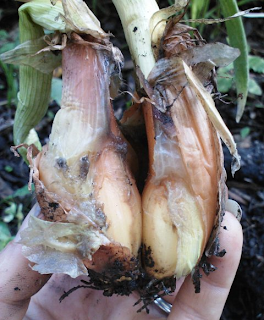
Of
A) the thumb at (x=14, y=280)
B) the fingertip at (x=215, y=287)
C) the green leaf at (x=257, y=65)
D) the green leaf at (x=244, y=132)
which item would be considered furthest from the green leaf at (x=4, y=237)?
the green leaf at (x=257, y=65)

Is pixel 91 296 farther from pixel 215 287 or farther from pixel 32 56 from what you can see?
pixel 32 56

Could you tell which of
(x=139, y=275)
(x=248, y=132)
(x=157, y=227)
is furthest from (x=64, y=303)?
(x=248, y=132)

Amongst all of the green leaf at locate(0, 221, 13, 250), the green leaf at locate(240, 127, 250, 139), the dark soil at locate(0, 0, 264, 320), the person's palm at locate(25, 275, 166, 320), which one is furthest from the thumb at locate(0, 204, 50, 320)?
the green leaf at locate(240, 127, 250, 139)

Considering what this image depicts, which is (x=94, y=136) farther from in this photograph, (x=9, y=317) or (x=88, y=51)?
(x=9, y=317)

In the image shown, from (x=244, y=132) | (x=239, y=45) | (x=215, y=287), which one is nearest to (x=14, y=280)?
(x=215, y=287)

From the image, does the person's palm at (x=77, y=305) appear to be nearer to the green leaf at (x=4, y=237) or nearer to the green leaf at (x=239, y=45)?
the green leaf at (x=4, y=237)

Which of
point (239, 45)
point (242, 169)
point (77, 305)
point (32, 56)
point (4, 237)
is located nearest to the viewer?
point (32, 56)

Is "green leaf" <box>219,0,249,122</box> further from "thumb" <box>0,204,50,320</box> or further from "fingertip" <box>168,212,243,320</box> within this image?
"thumb" <box>0,204,50,320</box>

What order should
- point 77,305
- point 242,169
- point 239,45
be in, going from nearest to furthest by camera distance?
point 239,45 < point 77,305 < point 242,169
